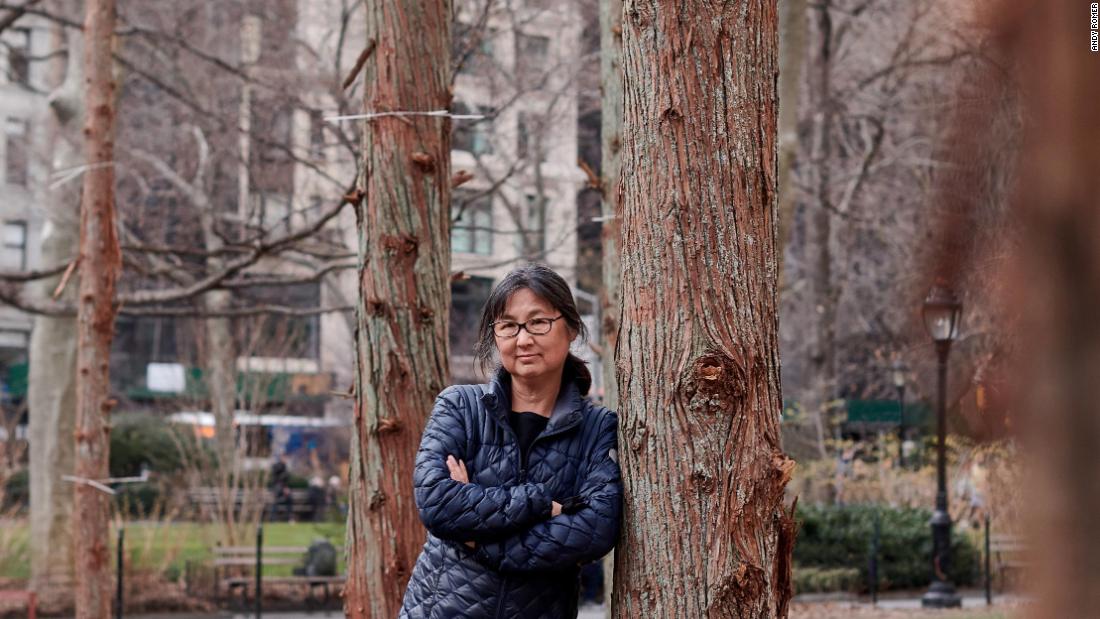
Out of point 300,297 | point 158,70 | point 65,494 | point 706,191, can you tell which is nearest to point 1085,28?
point 706,191

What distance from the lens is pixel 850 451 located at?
24312mm

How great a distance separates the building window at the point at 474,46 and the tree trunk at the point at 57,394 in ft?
16.6

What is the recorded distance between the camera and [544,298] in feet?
12.3

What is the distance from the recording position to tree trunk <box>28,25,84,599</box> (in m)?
17.6

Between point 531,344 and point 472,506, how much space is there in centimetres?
53

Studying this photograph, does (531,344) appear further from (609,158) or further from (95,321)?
(95,321)

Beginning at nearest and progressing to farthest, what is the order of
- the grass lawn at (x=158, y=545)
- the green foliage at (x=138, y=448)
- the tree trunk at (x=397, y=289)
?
1. the tree trunk at (x=397, y=289)
2. the grass lawn at (x=158, y=545)
3. the green foliage at (x=138, y=448)

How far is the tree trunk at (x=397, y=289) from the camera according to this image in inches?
224

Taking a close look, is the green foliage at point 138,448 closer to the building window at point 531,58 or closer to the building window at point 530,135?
the building window at point 530,135

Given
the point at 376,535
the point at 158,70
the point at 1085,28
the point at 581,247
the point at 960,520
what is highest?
the point at 158,70

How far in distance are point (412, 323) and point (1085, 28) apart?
5350 millimetres

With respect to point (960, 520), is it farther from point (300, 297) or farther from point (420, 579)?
point (300, 297)

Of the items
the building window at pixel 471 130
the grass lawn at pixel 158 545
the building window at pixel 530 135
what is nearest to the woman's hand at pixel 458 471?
the building window at pixel 471 130

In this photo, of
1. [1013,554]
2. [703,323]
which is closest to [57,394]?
[703,323]
